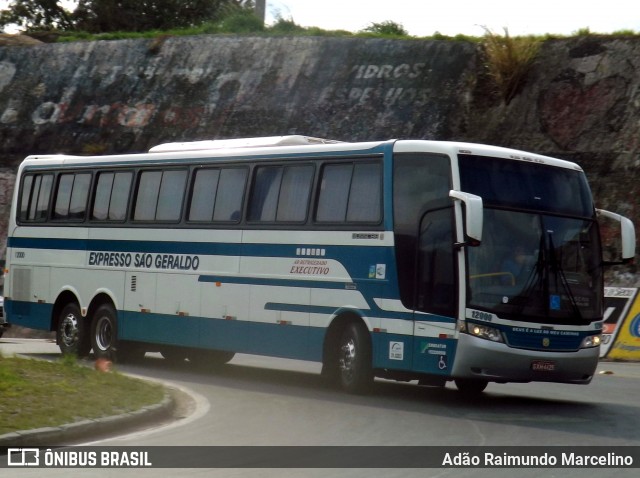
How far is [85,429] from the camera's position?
1148 cm

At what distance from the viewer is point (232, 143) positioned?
760 inches

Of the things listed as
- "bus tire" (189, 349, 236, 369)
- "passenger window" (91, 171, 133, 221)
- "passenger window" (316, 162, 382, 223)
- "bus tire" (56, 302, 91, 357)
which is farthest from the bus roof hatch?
"bus tire" (189, 349, 236, 369)

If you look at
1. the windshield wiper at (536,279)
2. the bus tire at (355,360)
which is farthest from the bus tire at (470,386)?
the windshield wiper at (536,279)

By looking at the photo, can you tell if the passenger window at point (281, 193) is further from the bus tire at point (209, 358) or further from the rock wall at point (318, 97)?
the rock wall at point (318, 97)

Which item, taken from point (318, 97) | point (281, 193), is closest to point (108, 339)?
point (281, 193)

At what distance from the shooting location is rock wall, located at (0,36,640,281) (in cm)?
2989

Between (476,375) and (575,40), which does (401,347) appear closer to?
(476,375)

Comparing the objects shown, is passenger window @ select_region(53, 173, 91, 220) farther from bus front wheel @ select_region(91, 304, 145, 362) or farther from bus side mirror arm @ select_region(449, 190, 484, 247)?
bus side mirror arm @ select_region(449, 190, 484, 247)

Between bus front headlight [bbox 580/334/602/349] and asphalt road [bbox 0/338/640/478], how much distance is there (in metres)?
0.79

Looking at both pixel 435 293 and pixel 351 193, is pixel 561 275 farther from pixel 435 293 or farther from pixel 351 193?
pixel 351 193

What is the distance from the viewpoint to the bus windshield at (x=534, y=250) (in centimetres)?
1475

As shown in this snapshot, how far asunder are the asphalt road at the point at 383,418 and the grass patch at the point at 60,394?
22.5 inches

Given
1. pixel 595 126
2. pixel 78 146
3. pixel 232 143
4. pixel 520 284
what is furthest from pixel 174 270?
pixel 78 146

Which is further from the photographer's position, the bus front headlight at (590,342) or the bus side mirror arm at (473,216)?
the bus front headlight at (590,342)
